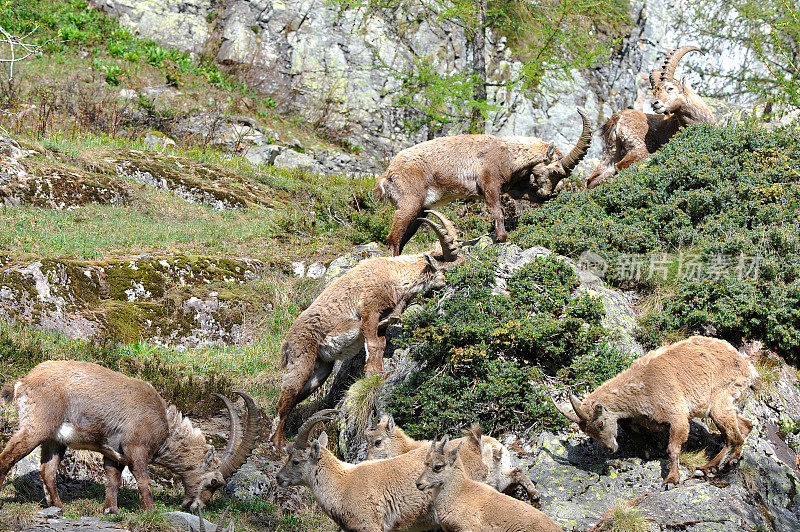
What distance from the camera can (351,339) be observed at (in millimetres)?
9719

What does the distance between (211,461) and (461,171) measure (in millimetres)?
5982

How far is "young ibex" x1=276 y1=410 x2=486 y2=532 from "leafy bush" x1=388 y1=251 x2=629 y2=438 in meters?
1.19

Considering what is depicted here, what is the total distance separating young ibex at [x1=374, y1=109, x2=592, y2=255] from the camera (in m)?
11.4

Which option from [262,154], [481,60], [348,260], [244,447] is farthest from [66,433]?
[262,154]

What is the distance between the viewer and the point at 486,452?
6957 millimetres

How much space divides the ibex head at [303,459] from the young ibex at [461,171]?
4.68 metres

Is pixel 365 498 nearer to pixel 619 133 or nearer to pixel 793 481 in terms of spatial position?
pixel 793 481

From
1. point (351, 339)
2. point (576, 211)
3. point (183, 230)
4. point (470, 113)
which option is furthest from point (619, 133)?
point (183, 230)

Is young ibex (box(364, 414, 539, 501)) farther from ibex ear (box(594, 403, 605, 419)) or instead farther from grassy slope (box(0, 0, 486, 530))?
grassy slope (box(0, 0, 486, 530))

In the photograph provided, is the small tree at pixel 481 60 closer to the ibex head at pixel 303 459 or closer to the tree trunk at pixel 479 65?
the tree trunk at pixel 479 65

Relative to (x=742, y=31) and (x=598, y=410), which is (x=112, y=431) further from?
(x=742, y=31)

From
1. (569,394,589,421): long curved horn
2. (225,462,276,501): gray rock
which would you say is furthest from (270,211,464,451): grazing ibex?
(569,394,589,421): long curved horn

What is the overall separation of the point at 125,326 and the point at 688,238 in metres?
9.15

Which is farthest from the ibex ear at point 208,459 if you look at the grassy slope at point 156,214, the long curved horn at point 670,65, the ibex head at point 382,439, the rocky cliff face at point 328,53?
the rocky cliff face at point 328,53
